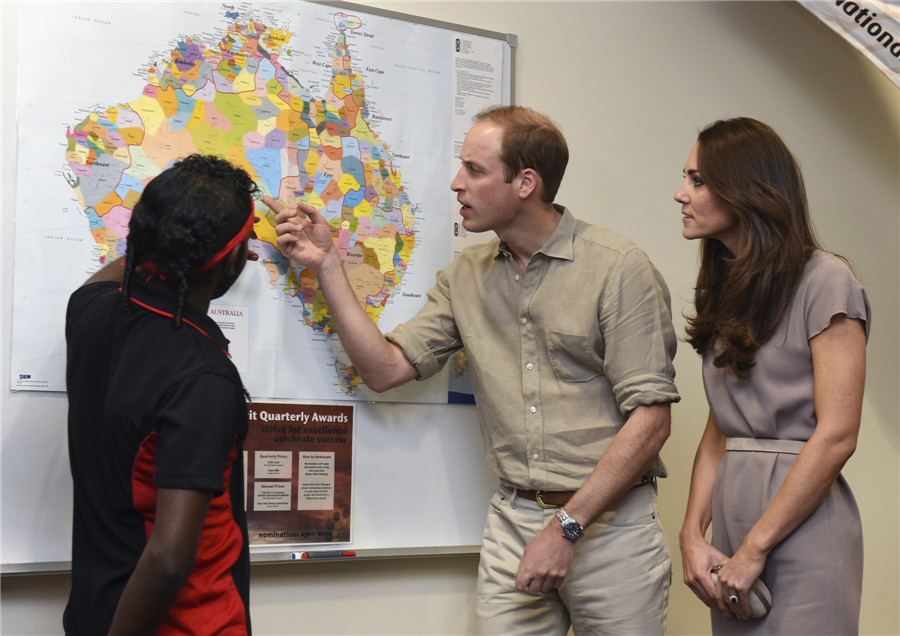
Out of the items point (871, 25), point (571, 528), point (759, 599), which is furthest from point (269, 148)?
point (871, 25)

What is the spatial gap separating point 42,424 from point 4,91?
2.40 feet

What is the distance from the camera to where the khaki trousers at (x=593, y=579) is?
1853mm

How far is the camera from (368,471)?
7.06 feet

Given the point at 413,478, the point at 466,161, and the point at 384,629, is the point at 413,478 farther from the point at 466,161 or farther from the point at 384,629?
the point at 466,161

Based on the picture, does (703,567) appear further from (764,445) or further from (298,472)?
(298,472)

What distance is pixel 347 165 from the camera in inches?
85.4

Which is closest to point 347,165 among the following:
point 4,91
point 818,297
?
point 4,91

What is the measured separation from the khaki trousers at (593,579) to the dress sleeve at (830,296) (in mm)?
558

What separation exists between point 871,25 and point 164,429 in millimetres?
2277

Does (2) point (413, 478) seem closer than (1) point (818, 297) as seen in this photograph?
No

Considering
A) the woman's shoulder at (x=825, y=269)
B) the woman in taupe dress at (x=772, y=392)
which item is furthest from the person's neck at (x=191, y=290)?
the woman's shoulder at (x=825, y=269)

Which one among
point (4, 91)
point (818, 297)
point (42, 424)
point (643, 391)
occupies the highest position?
point (4, 91)

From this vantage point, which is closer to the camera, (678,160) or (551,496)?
(551,496)

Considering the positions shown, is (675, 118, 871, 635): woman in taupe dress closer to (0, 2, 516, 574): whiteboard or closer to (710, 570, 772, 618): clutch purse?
(710, 570, 772, 618): clutch purse
